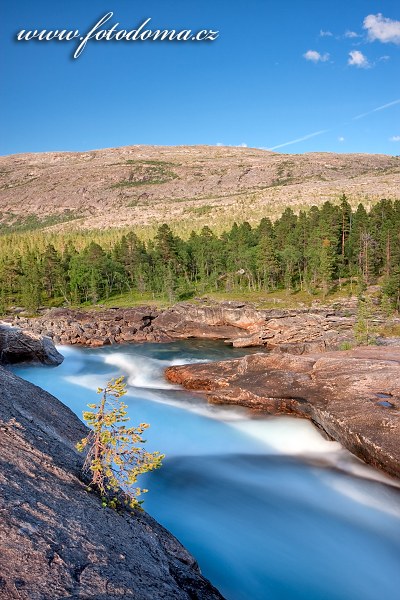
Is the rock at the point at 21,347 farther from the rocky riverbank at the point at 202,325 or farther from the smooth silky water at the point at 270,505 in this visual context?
the rocky riverbank at the point at 202,325

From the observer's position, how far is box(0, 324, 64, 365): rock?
35.6m

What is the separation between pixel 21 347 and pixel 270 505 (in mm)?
26486

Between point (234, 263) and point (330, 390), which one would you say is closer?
point (330, 390)

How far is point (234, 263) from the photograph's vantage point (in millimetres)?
89062

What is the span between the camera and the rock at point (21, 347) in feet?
117

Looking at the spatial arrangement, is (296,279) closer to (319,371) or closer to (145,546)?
(319,371)

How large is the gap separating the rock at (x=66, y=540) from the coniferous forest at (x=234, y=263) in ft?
208

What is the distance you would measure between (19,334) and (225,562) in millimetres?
27805

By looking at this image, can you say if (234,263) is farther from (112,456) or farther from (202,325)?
(112,456)

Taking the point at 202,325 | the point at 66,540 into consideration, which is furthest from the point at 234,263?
the point at 66,540

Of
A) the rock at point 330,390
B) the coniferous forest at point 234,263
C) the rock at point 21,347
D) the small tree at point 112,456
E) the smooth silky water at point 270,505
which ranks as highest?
the coniferous forest at point 234,263

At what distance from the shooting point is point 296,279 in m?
86.2

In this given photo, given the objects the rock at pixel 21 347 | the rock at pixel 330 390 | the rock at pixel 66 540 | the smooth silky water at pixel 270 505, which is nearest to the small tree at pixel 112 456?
the rock at pixel 66 540

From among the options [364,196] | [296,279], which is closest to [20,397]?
[296,279]
